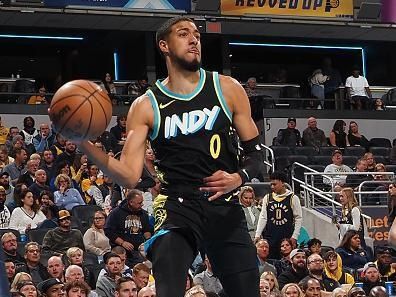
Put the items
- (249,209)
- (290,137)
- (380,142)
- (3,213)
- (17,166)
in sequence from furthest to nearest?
1. (380,142)
2. (290,137)
3. (17,166)
4. (249,209)
5. (3,213)

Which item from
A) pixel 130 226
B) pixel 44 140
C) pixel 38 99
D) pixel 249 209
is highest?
pixel 38 99

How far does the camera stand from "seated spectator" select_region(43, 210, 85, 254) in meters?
11.8

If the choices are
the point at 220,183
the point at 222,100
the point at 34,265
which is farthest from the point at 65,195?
the point at 220,183

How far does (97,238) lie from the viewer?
1234cm

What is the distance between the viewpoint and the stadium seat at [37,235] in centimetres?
1220

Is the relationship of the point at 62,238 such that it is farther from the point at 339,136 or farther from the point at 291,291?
the point at 339,136

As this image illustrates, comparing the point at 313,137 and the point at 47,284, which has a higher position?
the point at 313,137

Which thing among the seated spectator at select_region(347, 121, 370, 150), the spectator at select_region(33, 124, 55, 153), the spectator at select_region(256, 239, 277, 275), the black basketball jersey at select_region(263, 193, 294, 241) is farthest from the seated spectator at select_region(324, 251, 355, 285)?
the seated spectator at select_region(347, 121, 370, 150)

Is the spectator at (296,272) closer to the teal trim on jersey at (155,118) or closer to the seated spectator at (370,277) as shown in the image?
the seated spectator at (370,277)

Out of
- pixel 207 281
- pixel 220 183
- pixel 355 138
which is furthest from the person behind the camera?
pixel 355 138

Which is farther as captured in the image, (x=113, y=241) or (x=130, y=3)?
(x=130, y=3)

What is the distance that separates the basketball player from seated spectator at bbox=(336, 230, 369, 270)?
28.0 feet

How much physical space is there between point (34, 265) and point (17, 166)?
169 inches

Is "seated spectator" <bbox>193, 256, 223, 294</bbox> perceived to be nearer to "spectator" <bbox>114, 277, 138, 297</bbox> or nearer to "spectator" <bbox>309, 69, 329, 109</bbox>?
"spectator" <bbox>114, 277, 138, 297</bbox>
